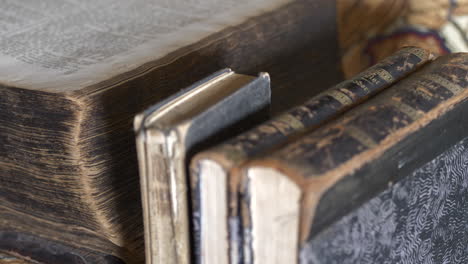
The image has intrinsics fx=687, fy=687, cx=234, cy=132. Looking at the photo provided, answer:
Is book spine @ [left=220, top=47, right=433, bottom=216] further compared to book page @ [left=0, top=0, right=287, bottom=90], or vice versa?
book page @ [left=0, top=0, right=287, bottom=90]

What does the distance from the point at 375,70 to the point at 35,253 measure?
51 centimetres

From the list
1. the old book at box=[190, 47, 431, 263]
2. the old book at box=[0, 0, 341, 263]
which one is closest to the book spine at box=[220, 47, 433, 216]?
the old book at box=[190, 47, 431, 263]

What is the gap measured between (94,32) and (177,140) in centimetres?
39

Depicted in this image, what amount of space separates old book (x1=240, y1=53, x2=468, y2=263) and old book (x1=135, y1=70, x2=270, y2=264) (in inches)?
3.1

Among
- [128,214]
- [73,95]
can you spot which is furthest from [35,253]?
[73,95]

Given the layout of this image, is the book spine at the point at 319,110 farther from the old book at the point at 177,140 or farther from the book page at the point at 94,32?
the book page at the point at 94,32

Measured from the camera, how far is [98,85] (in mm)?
770

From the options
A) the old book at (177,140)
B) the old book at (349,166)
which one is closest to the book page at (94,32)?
the old book at (177,140)

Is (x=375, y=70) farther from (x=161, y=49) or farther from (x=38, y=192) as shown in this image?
(x=38, y=192)

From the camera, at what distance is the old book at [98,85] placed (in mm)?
778

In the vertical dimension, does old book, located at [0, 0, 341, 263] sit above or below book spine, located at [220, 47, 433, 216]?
below

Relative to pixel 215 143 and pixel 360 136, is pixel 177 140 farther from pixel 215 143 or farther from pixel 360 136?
pixel 360 136

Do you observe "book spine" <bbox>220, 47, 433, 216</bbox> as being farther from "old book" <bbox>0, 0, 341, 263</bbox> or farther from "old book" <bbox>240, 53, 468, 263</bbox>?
"old book" <bbox>0, 0, 341, 263</bbox>

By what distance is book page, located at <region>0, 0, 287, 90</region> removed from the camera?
82 centimetres
